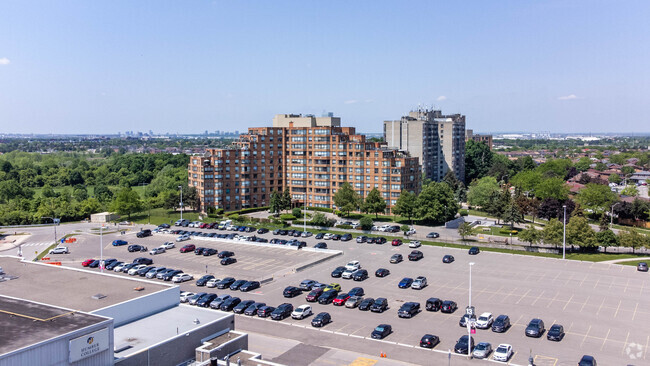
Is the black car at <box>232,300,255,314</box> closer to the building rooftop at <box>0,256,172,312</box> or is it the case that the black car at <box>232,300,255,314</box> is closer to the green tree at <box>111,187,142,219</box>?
the building rooftop at <box>0,256,172,312</box>

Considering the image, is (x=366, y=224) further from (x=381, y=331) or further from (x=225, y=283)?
(x=381, y=331)

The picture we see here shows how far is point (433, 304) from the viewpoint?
48969 mm

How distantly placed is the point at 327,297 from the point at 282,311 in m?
6.09

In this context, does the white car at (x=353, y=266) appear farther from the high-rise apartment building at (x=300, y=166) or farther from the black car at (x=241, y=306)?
the high-rise apartment building at (x=300, y=166)

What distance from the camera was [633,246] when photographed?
70.9 meters

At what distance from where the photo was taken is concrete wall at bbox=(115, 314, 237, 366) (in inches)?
1199

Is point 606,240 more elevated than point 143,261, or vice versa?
point 606,240

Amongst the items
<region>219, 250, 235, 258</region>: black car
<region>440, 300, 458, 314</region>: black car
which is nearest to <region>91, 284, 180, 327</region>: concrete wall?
<region>440, 300, 458, 314</region>: black car

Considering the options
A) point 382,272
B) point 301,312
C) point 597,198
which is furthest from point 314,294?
point 597,198

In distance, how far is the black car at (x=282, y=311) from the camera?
46594 mm

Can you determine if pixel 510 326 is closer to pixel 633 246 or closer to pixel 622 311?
pixel 622 311

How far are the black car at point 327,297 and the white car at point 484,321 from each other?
1416cm

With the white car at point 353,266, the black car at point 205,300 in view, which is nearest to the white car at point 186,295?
the black car at point 205,300

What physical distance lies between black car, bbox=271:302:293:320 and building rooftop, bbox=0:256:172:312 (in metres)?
10.8
